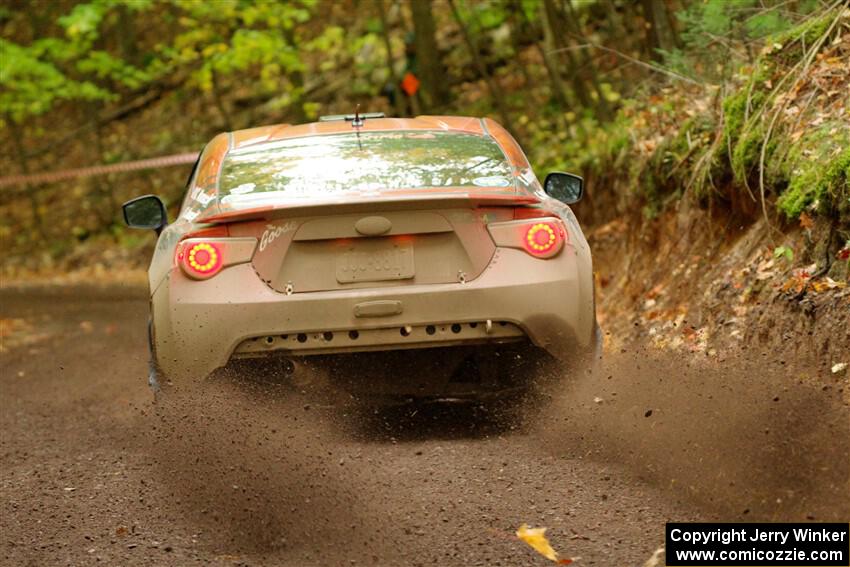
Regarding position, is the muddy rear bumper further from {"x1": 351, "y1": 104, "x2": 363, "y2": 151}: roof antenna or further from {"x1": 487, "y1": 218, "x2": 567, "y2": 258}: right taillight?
{"x1": 351, "y1": 104, "x2": 363, "y2": 151}: roof antenna

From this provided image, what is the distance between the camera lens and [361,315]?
19.4 ft

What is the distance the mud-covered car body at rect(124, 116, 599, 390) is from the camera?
5.95 metres

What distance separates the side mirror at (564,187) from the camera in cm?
711

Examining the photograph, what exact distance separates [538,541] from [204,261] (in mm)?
2302

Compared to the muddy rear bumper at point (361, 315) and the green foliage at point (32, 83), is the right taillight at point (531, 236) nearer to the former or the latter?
the muddy rear bumper at point (361, 315)

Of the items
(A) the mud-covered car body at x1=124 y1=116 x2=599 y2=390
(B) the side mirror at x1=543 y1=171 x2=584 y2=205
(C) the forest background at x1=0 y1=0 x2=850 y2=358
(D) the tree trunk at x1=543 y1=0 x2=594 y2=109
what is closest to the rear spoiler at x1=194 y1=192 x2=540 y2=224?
(A) the mud-covered car body at x1=124 y1=116 x2=599 y2=390

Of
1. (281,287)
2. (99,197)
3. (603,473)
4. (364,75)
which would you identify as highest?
(281,287)

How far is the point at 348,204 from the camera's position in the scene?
5945mm

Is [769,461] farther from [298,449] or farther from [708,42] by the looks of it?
[708,42]

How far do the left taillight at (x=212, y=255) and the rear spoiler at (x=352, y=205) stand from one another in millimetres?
109

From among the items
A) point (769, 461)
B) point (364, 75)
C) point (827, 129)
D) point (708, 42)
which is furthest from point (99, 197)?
point (769, 461)

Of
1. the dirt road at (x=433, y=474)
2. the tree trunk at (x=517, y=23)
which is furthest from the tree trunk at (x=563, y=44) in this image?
the dirt road at (x=433, y=474)

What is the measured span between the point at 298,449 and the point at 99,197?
76.2ft

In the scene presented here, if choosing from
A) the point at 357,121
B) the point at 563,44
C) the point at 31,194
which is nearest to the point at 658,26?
the point at 563,44
